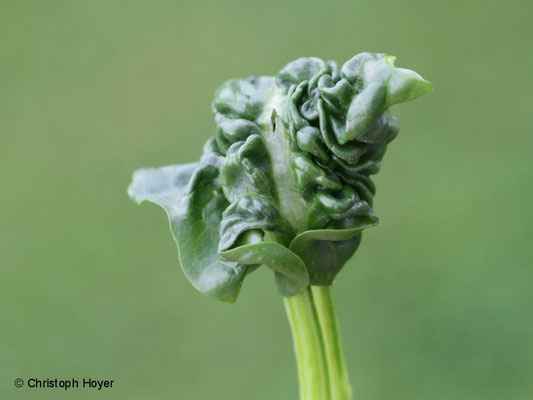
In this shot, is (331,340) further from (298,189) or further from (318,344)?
(298,189)

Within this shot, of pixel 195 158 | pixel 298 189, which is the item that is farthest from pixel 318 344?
pixel 195 158

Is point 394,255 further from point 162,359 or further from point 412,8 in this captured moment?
point 412,8

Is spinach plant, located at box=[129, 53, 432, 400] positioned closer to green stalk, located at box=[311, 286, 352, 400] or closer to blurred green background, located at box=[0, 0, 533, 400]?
green stalk, located at box=[311, 286, 352, 400]

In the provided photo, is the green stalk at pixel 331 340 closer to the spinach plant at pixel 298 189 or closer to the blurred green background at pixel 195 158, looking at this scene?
the spinach plant at pixel 298 189

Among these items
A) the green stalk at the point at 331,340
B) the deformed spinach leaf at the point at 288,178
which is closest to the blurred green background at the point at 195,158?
the green stalk at the point at 331,340

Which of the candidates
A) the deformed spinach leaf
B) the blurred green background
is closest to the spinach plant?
the deformed spinach leaf

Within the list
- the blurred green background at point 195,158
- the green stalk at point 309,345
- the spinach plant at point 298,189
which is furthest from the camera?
the blurred green background at point 195,158

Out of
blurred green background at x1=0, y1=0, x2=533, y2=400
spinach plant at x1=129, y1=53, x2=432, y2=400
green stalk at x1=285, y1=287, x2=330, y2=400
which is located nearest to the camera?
spinach plant at x1=129, y1=53, x2=432, y2=400

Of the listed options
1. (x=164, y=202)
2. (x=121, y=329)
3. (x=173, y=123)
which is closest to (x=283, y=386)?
(x=121, y=329)
